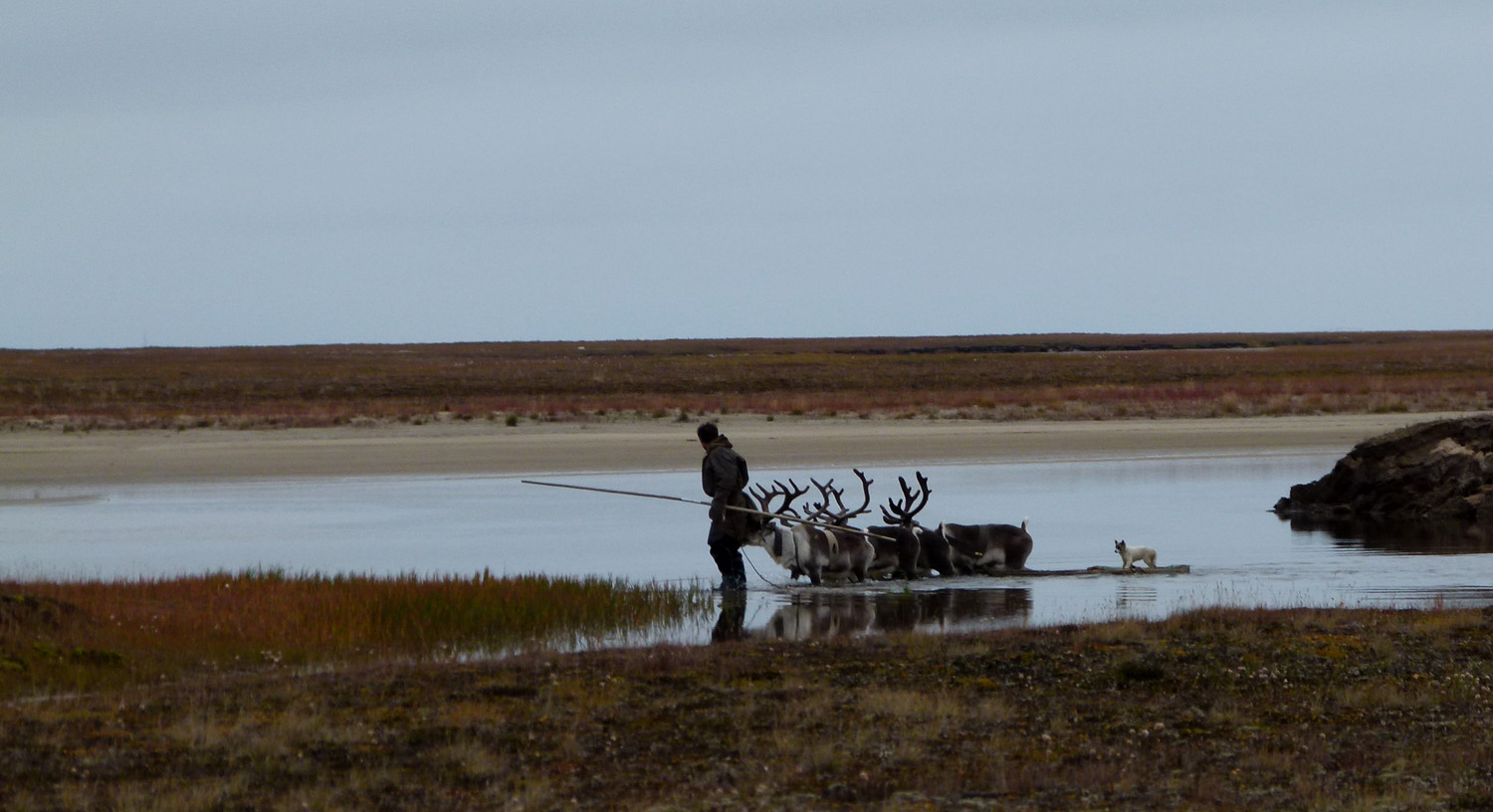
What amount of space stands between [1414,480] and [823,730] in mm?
17610

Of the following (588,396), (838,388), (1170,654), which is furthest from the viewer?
(838,388)

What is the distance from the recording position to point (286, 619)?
12875 millimetres

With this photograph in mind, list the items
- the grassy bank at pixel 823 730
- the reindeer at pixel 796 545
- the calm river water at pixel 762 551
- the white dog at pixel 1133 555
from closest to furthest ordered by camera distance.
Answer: the grassy bank at pixel 823 730, the calm river water at pixel 762 551, the reindeer at pixel 796 545, the white dog at pixel 1133 555

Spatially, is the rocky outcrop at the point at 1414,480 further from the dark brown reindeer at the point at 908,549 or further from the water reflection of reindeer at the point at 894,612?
the water reflection of reindeer at the point at 894,612

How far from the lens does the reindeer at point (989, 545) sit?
16469 mm

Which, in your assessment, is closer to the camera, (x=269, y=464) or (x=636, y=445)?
(x=269, y=464)

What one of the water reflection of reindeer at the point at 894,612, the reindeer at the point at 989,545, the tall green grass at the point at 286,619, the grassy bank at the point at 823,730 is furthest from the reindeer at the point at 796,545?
the grassy bank at the point at 823,730

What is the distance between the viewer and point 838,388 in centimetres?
6894

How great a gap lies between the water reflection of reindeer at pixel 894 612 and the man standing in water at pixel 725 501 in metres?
0.70

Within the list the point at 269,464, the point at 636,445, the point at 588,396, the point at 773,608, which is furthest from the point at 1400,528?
the point at 588,396

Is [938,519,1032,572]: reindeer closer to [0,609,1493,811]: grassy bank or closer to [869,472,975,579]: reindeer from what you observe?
[869,472,975,579]: reindeer

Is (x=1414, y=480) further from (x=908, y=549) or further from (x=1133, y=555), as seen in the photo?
(x=908, y=549)

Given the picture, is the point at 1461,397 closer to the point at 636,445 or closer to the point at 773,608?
the point at 636,445

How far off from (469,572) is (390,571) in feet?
2.81
